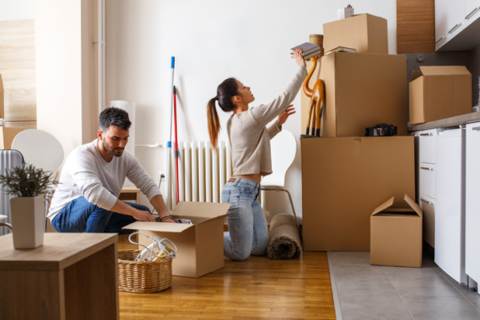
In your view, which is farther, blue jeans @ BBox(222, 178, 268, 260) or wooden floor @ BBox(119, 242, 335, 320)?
blue jeans @ BBox(222, 178, 268, 260)

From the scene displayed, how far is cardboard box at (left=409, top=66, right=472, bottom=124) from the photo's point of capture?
236cm

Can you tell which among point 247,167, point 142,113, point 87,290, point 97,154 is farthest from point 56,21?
point 87,290

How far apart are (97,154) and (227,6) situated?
208 cm

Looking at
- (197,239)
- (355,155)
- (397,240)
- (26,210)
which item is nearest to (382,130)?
(355,155)

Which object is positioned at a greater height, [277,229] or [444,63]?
[444,63]

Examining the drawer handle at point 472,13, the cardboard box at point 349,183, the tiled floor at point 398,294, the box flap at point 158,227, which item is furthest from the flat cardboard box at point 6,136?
the drawer handle at point 472,13

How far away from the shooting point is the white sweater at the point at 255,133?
7.81 ft

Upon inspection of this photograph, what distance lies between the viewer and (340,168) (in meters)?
2.62

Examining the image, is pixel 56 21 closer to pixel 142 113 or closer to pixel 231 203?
pixel 142 113

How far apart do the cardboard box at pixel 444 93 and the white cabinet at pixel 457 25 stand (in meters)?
0.36

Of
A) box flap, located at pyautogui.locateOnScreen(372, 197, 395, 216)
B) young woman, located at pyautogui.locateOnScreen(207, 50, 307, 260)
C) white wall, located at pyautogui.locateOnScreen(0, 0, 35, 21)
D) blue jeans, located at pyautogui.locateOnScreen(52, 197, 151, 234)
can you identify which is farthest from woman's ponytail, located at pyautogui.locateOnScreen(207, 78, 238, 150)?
white wall, located at pyautogui.locateOnScreen(0, 0, 35, 21)

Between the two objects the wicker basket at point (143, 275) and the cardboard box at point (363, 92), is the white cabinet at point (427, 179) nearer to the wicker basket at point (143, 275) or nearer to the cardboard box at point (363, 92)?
the cardboard box at point (363, 92)

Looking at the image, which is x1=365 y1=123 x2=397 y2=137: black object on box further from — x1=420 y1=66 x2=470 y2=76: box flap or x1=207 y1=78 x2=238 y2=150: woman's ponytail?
x1=207 y1=78 x2=238 y2=150: woman's ponytail

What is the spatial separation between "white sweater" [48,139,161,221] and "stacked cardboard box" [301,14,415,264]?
1.06 metres
